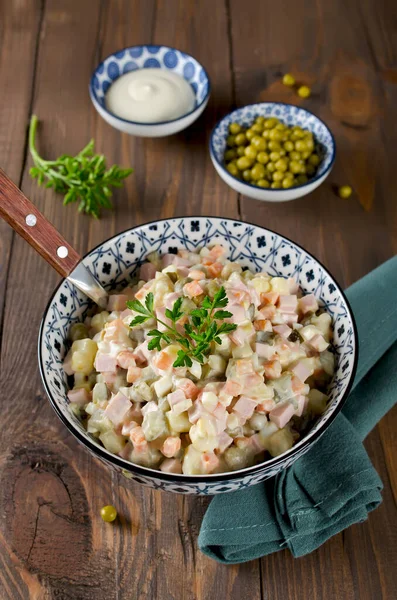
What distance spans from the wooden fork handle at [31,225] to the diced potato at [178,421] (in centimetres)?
61

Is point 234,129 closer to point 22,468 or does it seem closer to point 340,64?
point 340,64

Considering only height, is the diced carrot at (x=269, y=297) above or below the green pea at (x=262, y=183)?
above

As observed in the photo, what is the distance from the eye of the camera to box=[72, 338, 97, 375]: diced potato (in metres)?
2.10

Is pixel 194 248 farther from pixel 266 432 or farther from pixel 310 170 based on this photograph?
pixel 310 170

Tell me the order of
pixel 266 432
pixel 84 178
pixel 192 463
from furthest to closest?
pixel 84 178 → pixel 266 432 → pixel 192 463

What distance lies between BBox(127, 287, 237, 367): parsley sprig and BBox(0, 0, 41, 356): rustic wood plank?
1.00 meters

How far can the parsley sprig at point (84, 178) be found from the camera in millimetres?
2865

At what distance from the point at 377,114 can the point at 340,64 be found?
44cm

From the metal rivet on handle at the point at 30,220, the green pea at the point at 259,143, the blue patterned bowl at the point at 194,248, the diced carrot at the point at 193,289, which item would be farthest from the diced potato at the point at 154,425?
the green pea at the point at 259,143

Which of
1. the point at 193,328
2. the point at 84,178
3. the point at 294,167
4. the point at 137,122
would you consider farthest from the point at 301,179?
the point at 193,328

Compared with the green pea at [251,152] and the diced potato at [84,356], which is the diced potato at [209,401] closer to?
the diced potato at [84,356]

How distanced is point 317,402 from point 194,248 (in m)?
0.74

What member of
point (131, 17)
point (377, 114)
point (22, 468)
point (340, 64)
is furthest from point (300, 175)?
point (22, 468)

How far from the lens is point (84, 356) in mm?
2100
